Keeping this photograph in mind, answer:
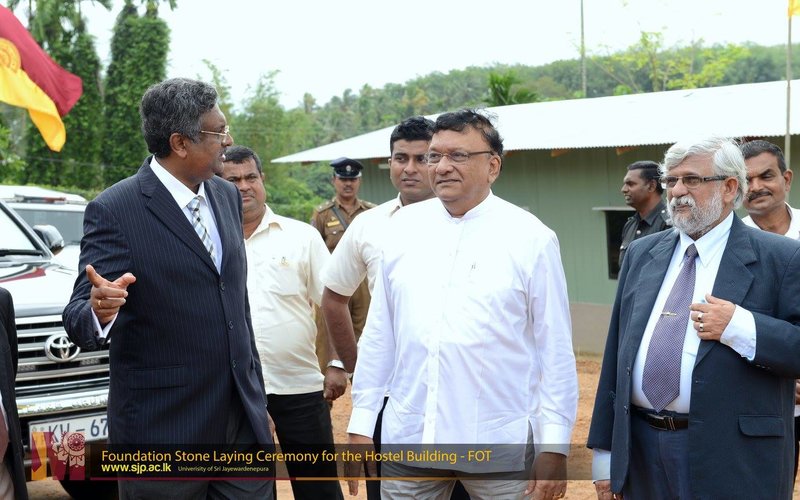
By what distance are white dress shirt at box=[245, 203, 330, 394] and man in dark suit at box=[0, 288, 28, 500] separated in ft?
6.01

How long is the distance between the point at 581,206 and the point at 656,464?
469 inches

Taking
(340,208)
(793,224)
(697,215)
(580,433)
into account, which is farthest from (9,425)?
(580,433)

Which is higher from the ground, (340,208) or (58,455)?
(340,208)

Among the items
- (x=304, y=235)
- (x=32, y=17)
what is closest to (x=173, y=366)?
(x=304, y=235)

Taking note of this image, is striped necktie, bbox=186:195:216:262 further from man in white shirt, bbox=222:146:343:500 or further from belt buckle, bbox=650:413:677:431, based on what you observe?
belt buckle, bbox=650:413:677:431

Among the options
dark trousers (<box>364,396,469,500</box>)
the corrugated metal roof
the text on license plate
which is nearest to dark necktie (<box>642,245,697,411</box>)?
dark trousers (<box>364,396,469,500</box>)

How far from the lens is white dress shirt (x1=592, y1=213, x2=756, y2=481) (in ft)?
11.6

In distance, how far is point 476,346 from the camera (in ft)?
12.7

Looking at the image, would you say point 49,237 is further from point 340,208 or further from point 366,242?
point 366,242

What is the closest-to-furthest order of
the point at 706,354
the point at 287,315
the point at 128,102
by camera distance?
the point at 706,354 → the point at 287,315 → the point at 128,102

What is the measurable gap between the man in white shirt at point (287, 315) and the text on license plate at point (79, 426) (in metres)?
1.12

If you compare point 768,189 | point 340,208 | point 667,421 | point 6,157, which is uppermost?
point 6,157

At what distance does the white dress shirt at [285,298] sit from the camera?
18.7 ft

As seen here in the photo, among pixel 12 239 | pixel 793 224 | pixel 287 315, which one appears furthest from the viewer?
pixel 12 239
